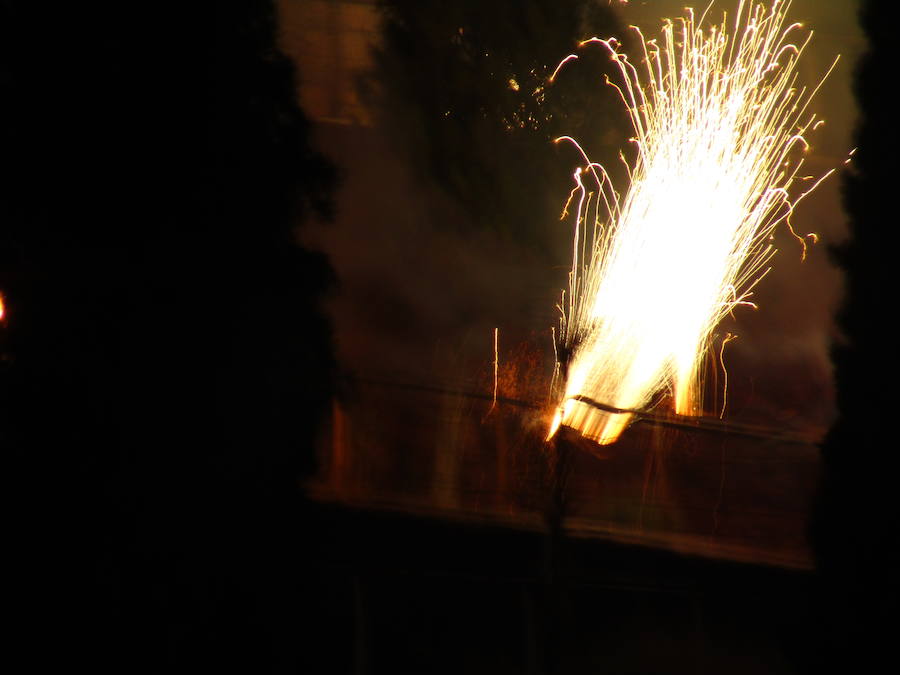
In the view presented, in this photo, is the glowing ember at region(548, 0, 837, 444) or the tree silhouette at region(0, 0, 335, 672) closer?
the tree silhouette at region(0, 0, 335, 672)

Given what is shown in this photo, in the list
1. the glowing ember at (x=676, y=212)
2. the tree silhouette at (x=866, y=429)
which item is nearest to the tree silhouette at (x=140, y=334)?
the glowing ember at (x=676, y=212)

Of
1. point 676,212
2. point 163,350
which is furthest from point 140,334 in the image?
point 676,212

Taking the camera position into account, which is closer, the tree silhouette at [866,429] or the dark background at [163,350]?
the dark background at [163,350]

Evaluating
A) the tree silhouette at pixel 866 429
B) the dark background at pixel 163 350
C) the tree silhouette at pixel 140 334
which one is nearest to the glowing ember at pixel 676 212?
the tree silhouette at pixel 866 429

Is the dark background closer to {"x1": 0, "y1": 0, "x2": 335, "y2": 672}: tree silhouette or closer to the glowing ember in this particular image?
{"x1": 0, "y1": 0, "x2": 335, "y2": 672}: tree silhouette

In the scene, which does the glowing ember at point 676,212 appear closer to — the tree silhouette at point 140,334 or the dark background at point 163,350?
the dark background at point 163,350

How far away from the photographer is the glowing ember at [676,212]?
16.6 feet

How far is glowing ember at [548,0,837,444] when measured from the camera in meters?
5.05

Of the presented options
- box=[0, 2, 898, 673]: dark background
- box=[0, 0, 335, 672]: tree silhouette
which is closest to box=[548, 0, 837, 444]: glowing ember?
box=[0, 2, 898, 673]: dark background

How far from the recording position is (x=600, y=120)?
5.62 m

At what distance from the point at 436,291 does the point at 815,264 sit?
9.41 ft

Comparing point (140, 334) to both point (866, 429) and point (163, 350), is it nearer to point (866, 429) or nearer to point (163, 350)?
point (163, 350)

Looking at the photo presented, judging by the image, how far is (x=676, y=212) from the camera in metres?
5.04

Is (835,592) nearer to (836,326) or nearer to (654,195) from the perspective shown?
(836,326)
